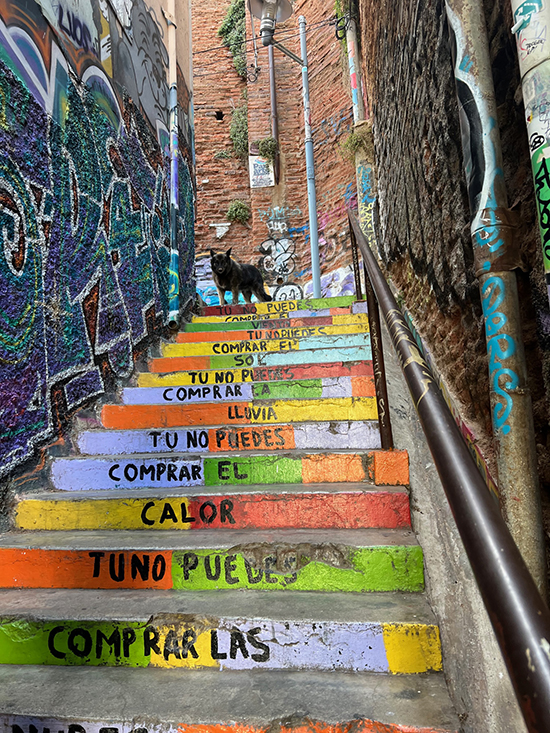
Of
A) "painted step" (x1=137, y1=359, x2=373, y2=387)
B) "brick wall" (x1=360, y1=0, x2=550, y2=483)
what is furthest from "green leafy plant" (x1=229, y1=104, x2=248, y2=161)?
"painted step" (x1=137, y1=359, x2=373, y2=387)

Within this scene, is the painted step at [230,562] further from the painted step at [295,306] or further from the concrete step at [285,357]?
the painted step at [295,306]

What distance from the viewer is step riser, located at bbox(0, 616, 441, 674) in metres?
1.33

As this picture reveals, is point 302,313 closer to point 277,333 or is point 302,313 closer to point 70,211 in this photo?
point 277,333

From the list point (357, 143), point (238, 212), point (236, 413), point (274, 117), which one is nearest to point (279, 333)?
point (236, 413)

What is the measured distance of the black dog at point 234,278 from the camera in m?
5.72

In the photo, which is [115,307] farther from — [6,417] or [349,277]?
[349,277]

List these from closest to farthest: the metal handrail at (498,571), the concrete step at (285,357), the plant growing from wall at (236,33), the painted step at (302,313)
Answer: the metal handrail at (498,571)
the concrete step at (285,357)
the painted step at (302,313)
the plant growing from wall at (236,33)

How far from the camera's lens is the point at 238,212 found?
10297mm

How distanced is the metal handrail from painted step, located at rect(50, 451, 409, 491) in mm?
1177

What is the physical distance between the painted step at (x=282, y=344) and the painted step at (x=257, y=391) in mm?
504

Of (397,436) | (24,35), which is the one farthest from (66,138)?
(397,436)

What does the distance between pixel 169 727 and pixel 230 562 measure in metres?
0.56

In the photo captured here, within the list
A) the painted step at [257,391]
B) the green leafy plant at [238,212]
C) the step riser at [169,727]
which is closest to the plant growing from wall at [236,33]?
the green leafy plant at [238,212]

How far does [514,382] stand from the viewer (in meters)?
1.11
